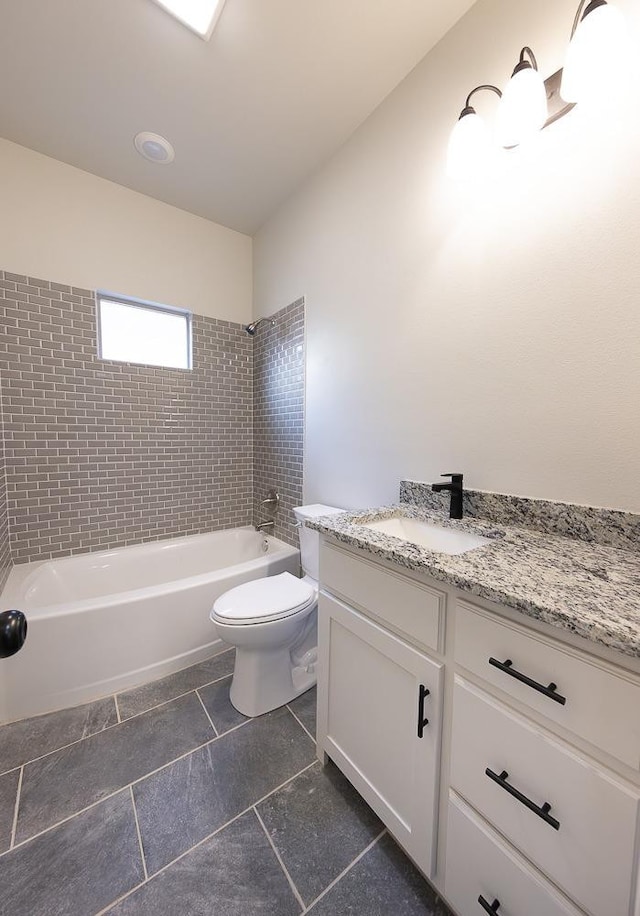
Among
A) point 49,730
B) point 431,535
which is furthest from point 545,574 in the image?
point 49,730

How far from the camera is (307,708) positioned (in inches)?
58.4

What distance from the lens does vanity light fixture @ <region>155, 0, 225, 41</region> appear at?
3.94 feet

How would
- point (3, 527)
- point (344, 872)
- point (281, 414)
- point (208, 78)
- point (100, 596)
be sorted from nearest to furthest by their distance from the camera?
1. point (344, 872)
2. point (208, 78)
3. point (3, 527)
4. point (100, 596)
5. point (281, 414)

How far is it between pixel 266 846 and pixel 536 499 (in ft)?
4.38

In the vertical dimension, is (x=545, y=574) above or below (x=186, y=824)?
above

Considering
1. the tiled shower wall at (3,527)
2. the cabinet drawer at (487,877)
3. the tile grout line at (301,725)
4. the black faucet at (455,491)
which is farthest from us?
the tiled shower wall at (3,527)

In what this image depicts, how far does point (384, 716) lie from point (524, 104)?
1791 millimetres

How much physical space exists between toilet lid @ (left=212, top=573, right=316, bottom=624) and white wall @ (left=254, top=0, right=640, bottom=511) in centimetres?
55

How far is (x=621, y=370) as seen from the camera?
35.4 inches

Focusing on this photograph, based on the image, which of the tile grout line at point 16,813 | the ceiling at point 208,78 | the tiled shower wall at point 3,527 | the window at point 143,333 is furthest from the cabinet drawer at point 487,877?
the window at point 143,333

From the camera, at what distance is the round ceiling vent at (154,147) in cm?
175

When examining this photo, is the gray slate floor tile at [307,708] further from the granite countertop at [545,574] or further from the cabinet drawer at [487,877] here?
the granite countertop at [545,574]

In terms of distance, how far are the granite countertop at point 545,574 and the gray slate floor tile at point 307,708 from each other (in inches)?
37.0

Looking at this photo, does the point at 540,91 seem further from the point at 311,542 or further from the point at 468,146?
the point at 311,542
